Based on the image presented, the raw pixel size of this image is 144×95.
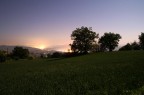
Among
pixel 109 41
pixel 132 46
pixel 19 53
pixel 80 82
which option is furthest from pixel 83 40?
pixel 80 82

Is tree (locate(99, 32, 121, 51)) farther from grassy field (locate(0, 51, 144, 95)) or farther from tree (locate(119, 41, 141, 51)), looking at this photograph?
grassy field (locate(0, 51, 144, 95))

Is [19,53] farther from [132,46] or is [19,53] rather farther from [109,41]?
[132,46]

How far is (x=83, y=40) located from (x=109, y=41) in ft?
116

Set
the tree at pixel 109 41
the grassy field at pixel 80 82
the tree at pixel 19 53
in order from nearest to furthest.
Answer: the grassy field at pixel 80 82, the tree at pixel 109 41, the tree at pixel 19 53

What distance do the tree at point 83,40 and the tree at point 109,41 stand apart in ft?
97.8

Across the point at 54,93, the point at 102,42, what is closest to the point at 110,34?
the point at 102,42

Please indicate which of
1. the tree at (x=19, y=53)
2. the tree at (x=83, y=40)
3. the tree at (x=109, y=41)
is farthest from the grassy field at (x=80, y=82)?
the tree at (x=19, y=53)

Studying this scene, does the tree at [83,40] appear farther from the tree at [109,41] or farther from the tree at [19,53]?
the tree at [19,53]

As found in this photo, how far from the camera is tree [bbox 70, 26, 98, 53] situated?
13275 centimetres

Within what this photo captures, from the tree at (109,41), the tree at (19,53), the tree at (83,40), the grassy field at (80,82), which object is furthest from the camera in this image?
the tree at (19,53)

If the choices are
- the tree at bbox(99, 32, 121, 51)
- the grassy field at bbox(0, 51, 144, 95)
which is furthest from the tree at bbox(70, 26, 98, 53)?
the grassy field at bbox(0, 51, 144, 95)

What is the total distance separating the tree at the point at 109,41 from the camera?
160 m

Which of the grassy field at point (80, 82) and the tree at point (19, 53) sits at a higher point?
the tree at point (19, 53)

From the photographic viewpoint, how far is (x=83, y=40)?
133375 mm
